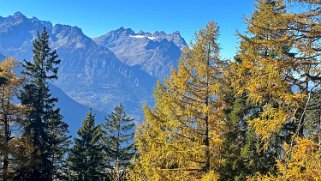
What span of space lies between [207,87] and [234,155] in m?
4.17

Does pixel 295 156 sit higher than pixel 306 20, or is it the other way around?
pixel 306 20

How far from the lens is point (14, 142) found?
2881cm

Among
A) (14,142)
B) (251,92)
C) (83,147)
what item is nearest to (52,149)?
(83,147)

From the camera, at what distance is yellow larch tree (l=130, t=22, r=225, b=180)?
1588cm

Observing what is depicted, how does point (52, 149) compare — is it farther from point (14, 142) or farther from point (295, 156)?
point (295, 156)

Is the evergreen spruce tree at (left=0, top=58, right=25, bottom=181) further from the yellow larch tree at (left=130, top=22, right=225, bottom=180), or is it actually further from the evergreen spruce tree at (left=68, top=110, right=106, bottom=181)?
the yellow larch tree at (left=130, top=22, right=225, bottom=180)

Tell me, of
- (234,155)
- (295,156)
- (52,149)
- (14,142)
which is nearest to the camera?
(295,156)

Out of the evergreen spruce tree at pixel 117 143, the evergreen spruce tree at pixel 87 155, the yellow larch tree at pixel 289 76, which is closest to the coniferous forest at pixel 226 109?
the yellow larch tree at pixel 289 76

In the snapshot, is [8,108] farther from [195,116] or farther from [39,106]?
[195,116]

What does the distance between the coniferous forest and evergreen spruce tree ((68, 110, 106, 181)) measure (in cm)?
343

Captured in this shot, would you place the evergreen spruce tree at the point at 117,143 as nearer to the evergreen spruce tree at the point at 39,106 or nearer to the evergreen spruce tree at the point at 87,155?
the evergreen spruce tree at the point at 87,155

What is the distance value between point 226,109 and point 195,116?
5329 mm

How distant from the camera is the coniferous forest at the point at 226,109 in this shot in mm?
8922

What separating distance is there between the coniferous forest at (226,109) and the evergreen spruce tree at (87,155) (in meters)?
3.43
